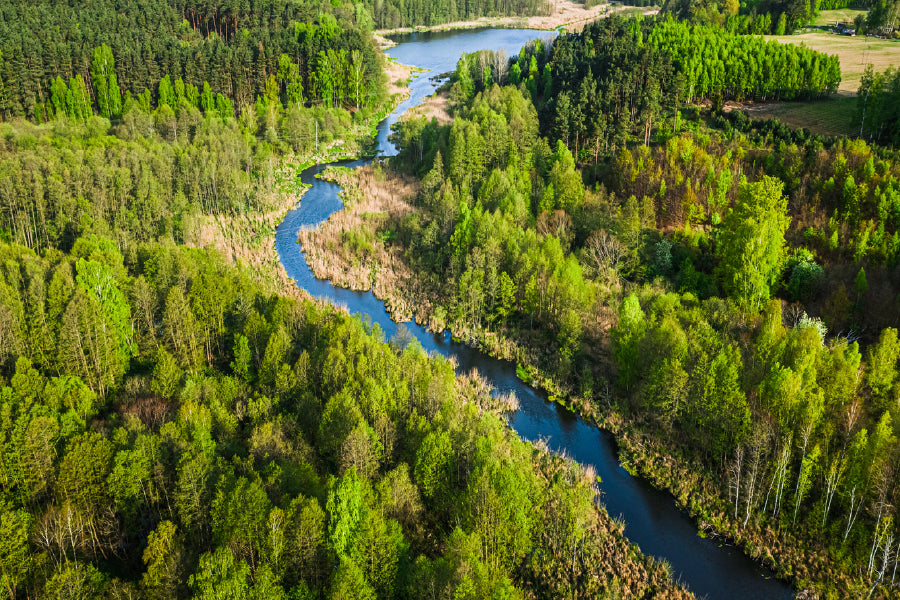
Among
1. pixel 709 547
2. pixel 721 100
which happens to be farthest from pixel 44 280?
pixel 721 100

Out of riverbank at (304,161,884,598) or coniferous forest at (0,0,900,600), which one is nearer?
coniferous forest at (0,0,900,600)

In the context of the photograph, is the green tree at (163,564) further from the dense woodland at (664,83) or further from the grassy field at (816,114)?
the grassy field at (816,114)

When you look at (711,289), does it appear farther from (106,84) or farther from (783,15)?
(106,84)

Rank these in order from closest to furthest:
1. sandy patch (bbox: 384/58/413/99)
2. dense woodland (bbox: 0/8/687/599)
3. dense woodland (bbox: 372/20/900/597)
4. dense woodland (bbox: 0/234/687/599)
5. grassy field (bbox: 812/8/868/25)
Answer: dense woodland (bbox: 0/234/687/599) < dense woodland (bbox: 0/8/687/599) < dense woodland (bbox: 372/20/900/597) < grassy field (bbox: 812/8/868/25) < sandy patch (bbox: 384/58/413/99)

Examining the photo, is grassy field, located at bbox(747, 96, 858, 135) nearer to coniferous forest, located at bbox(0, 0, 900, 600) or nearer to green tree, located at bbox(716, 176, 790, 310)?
coniferous forest, located at bbox(0, 0, 900, 600)

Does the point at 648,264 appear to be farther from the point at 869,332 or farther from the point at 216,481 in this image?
the point at 216,481

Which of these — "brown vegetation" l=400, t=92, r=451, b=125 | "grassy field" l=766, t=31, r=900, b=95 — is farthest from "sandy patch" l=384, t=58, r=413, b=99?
"grassy field" l=766, t=31, r=900, b=95

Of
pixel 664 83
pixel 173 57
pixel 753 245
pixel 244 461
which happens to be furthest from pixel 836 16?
pixel 244 461
